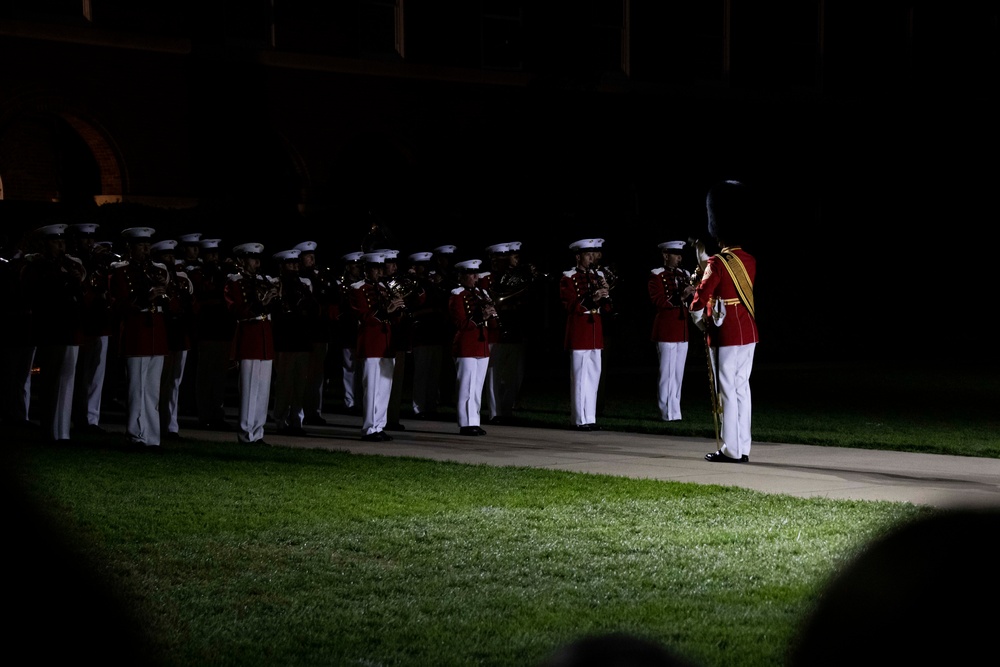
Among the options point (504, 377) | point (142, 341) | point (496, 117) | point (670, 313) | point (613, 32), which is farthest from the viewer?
point (613, 32)

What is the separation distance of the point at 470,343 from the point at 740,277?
12.4 feet

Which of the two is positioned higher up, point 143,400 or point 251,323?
point 251,323

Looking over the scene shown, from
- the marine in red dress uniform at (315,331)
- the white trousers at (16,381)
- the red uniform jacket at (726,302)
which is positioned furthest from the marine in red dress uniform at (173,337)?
the red uniform jacket at (726,302)

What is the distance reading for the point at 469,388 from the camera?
52.7 feet

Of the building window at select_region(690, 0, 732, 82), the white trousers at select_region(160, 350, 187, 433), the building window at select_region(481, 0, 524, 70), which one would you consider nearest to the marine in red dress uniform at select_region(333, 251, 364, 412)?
the white trousers at select_region(160, 350, 187, 433)

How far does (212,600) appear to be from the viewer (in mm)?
7223

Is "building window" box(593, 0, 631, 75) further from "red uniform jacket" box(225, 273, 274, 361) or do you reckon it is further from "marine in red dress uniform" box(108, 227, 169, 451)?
"marine in red dress uniform" box(108, 227, 169, 451)

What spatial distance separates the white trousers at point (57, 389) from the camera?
14633 millimetres

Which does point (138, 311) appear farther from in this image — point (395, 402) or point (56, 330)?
point (395, 402)

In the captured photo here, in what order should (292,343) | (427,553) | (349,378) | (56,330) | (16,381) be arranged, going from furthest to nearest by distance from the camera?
(349,378), (16,381), (292,343), (56,330), (427,553)

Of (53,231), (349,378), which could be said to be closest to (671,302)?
(349,378)

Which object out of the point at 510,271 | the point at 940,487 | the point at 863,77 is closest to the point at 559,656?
the point at 940,487

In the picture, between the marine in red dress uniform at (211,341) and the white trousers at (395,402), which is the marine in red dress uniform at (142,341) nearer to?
the marine in red dress uniform at (211,341)

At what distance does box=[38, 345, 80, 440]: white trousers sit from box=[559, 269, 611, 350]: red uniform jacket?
5442 mm
